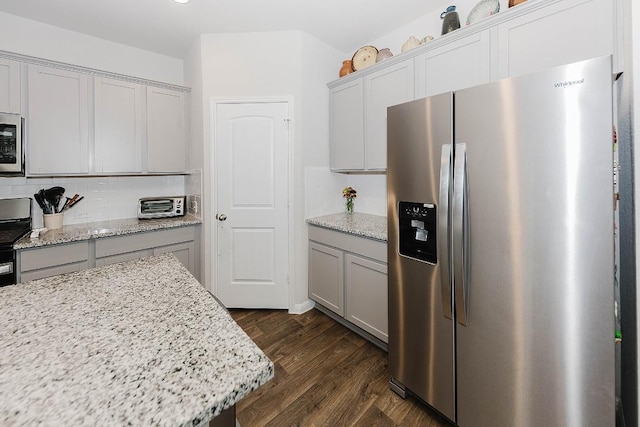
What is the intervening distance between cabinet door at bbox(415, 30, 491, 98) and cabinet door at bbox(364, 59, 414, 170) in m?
0.10

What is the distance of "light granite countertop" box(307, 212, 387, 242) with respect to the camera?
221 centimetres

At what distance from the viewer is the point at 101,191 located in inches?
116

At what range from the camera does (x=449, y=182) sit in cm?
137

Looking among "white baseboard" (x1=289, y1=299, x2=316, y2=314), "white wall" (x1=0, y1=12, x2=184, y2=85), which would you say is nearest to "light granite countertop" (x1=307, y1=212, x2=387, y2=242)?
"white baseboard" (x1=289, y1=299, x2=316, y2=314)

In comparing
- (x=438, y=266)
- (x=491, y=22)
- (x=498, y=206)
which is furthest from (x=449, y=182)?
(x=491, y=22)

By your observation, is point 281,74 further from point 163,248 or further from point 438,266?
point 438,266

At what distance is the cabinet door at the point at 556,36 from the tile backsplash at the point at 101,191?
10.4ft

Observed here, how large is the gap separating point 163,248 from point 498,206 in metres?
2.74

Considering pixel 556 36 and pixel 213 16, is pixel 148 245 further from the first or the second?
pixel 556 36

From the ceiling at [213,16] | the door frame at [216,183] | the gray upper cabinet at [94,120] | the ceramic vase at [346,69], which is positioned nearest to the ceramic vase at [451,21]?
the ceiling at [213,16]

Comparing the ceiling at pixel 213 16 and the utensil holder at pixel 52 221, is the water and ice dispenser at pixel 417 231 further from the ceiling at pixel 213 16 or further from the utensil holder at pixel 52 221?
the utensil holder at pixel 52 221

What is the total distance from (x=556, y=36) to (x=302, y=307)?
8.95 feet

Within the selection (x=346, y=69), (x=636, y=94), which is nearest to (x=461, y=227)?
(x=636, y=94)

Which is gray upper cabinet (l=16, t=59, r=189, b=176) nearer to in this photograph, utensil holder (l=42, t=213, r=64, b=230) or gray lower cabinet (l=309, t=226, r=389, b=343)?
utensil holder (l=42, t=213, r=64, b=230)
